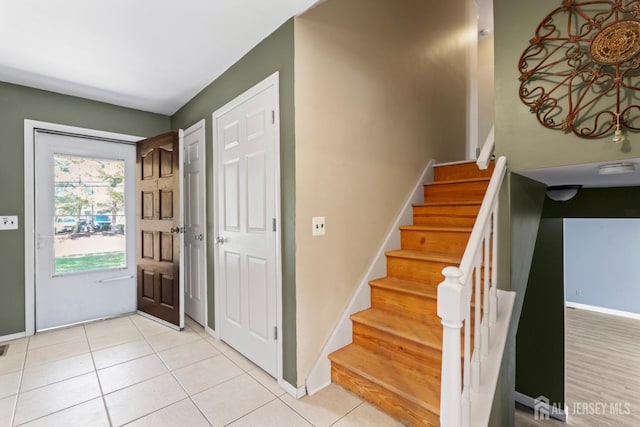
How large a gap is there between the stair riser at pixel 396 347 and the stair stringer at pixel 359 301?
4.1 inches

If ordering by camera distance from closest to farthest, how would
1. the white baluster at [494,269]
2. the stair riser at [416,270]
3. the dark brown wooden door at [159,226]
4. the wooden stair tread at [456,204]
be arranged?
the white baluster at [494,269], the stair riser at [416,270], the wooden stair tread at [456,204], the dark brown wooden door at [159,226]

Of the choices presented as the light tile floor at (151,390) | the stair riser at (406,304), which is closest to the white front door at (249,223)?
the light tile floor at (151,390)

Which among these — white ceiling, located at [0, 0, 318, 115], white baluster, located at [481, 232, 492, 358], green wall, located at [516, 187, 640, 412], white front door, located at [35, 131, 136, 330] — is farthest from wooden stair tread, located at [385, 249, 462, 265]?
white front door, located at [35, 131, 136, 330]

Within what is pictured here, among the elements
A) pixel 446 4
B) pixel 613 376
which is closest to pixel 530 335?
pixel 613 376

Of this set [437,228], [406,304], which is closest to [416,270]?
[406,304]

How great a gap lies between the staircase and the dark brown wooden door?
6.30 ft

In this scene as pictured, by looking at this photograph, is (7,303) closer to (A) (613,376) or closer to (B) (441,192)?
(B) (441,192)

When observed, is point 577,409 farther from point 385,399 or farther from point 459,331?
point 459,331

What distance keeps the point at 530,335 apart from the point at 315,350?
2695 mm

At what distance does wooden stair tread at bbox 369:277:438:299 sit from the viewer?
6.30 ft

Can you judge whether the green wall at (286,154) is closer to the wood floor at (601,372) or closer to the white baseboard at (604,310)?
the wood floor at (601,372)

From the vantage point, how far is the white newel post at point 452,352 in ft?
3.48

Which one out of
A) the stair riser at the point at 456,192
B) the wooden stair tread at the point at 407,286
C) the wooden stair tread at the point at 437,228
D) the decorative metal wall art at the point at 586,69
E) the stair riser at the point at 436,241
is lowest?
the wooden stair tread at the point at 407,286

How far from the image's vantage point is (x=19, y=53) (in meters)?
2.19
